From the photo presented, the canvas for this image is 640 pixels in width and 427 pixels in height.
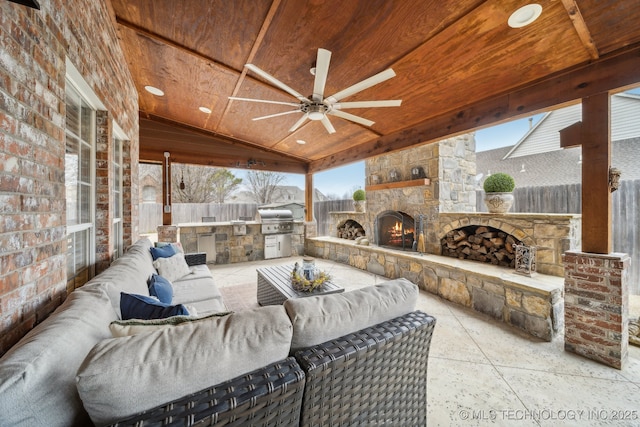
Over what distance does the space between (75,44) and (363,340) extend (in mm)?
2261

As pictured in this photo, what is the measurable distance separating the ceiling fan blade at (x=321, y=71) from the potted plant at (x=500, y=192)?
2523 mm

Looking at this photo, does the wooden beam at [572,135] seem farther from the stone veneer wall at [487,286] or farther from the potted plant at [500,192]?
the stone veneer wall at [487,286]

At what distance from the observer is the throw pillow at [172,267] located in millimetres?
2631

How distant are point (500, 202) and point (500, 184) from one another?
229 mm

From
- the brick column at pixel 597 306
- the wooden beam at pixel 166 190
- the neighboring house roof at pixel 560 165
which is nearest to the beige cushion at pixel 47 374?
the brick column at pixel 597 306

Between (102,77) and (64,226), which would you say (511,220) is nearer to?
(64,226)

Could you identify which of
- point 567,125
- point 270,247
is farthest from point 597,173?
point 567,125

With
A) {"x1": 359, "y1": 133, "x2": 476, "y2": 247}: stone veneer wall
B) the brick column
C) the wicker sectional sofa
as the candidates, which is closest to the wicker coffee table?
the wicker sectional sofa

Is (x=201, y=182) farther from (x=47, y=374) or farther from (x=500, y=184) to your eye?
(x=47, y=374)

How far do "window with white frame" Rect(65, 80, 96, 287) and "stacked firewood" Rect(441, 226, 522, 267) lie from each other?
4.27 meters

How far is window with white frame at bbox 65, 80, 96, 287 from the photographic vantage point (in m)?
1.61

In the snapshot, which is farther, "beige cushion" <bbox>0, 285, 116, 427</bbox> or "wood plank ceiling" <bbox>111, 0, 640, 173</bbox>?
"wood plank ceiling" <bbox>111, 0, 640, 173</bbox>

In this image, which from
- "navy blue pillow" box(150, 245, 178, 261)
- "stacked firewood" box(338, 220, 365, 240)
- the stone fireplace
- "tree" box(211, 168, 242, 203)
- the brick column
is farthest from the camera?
"tree" box(211, 168, 242, 203)

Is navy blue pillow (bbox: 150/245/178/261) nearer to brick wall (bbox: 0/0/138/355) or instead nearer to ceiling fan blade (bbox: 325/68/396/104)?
brick wall (bbox: 0/0/138/355)
